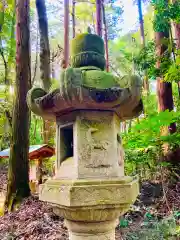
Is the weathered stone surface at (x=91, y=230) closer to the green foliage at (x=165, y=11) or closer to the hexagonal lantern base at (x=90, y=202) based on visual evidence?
the hexagonal lantern base at (x=90, y=202)

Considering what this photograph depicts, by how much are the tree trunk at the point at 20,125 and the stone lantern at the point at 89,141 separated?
4.04m

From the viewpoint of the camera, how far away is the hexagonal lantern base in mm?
2137

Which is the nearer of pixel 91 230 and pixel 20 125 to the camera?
pixel 91 230

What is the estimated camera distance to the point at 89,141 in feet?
7.86

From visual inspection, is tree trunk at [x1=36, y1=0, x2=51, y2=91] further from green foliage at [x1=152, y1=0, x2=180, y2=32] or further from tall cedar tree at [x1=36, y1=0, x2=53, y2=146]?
green foliage at [x1=152, y1=0, x2=180, y2=32]

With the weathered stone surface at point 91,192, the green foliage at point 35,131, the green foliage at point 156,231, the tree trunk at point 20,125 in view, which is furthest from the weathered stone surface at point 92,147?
the green foliage at point 35,131

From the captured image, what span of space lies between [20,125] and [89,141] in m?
4.55

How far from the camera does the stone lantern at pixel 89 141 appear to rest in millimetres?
2188

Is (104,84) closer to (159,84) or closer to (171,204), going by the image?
(171,204)

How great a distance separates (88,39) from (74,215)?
175 centimetres

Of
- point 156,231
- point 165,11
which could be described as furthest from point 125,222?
point 165,11

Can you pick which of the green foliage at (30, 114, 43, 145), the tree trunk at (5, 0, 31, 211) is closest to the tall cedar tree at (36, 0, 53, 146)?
the tree trunk at (5, 0, 31, 211)

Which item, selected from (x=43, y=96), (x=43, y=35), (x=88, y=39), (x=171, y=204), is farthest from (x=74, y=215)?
(x=43, y=35)

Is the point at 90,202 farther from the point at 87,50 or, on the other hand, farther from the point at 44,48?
the point at 44,48
